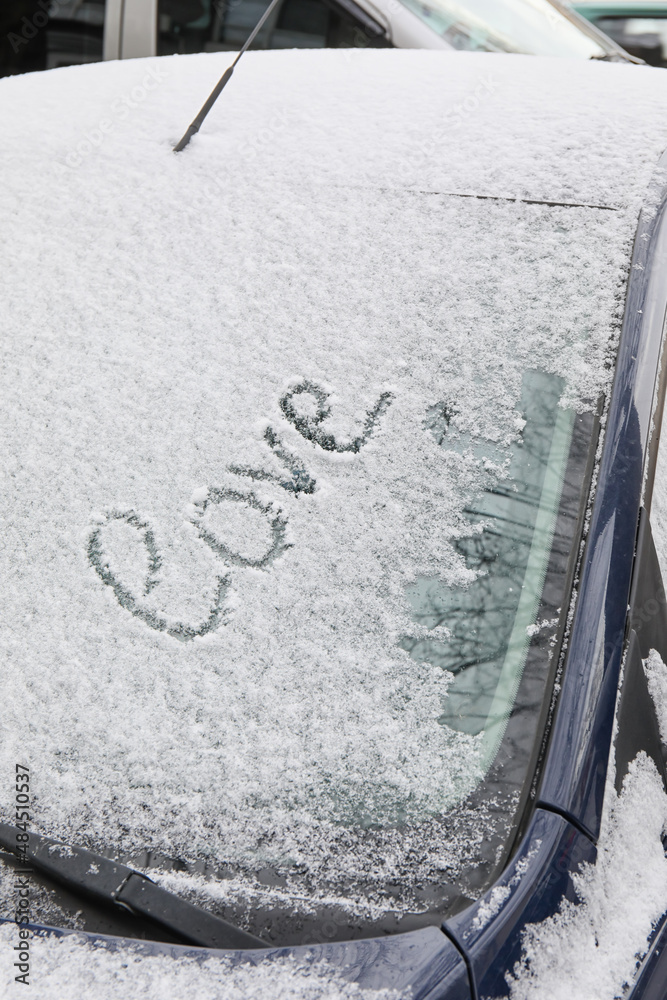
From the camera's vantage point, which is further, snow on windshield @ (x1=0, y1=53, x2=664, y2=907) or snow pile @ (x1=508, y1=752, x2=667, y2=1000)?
snow on windshield @ (x1=0, y1=53, x2=664, y2=907)

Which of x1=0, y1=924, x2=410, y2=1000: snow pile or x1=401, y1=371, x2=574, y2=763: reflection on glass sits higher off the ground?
x1=401, y1=371, x2=574, y2=763: reflection on glass

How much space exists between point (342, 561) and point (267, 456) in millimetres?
198

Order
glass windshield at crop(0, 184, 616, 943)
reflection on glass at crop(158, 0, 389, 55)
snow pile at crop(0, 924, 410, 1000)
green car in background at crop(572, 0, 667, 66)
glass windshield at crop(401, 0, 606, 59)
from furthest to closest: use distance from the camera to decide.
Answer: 1. green car in background at crop(572, 0, 667, 66)
2. reflection on glass at crop(158, 0, 389, 55)
3. glass windshield at crop(401, 0, 606, 59)
4. glass windshield at crop(0, 184, 616, 943)
5. snow pile at crop(0, 924, 410, 1000)

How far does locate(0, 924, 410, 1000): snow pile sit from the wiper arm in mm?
35

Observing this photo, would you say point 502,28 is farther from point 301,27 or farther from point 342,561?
point 342,561

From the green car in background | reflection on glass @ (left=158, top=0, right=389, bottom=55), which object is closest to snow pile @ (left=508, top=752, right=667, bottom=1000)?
reflection on glass @ (left=158, top=0, right=389, bottom=55)

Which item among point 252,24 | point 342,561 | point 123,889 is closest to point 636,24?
point 252,24

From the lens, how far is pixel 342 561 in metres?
1.16

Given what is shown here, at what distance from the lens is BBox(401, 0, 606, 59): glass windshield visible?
3.76m

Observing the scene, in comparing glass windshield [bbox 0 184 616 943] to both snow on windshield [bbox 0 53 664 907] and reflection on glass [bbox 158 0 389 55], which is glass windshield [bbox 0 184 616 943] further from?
reflection on glass [bbox 158 0 389 55]

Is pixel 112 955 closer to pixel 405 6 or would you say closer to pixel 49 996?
pixel 49 996

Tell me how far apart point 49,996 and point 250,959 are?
201 mm

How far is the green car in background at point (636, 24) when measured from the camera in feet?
18.9

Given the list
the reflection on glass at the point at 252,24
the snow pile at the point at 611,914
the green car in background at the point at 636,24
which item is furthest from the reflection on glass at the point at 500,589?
the green car in background at the point at 636,24
